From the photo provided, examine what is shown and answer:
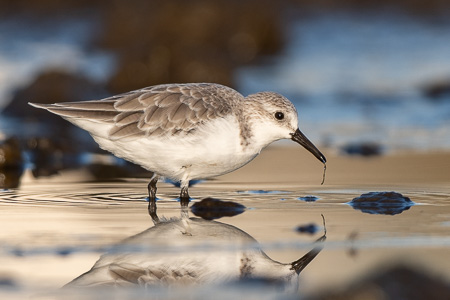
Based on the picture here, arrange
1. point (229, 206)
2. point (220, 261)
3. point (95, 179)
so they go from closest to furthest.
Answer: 1. point (220, 261)
2. point (229, 206)
3. point (95, 179)

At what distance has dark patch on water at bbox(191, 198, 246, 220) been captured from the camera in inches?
298

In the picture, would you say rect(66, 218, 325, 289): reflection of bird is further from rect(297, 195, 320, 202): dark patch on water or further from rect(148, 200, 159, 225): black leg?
rect(297, 195, 320, 202): dark patch on water

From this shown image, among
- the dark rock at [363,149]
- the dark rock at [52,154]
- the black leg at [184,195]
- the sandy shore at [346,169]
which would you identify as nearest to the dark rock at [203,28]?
the dark rock at [52,154]

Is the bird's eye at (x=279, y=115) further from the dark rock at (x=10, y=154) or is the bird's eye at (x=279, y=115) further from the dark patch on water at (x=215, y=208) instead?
the dark rock at (x=10, y=154)

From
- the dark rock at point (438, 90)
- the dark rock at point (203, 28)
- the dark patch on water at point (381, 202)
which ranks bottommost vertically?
the dark patch on water at point (381, 202)

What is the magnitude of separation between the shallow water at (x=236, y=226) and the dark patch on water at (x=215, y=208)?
9cm

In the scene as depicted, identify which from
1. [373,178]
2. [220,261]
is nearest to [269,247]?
[220,261]

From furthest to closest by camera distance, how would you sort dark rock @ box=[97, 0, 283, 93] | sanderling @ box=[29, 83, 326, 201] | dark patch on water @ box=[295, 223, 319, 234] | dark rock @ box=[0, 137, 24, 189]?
dark rock @ box=[97, 0, 283, 93] → dark rock @ box=[0, 137, 24, 189] → sanderling @ box=[29, 83, 326, 201] → dark patch on water @ box=[295, 223, 319, 234]

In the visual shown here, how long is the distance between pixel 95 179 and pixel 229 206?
82.4 inches

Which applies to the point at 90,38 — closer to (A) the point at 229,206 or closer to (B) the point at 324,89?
(B) the point at 324,89

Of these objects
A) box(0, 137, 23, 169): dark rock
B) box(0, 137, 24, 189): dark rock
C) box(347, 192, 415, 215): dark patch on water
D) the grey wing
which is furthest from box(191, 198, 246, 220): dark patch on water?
box(0, 137, 23, 169): dark rock

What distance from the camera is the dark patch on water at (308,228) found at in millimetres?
6863

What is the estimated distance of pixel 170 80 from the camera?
47.8ft

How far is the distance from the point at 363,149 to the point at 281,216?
3.70 meters
